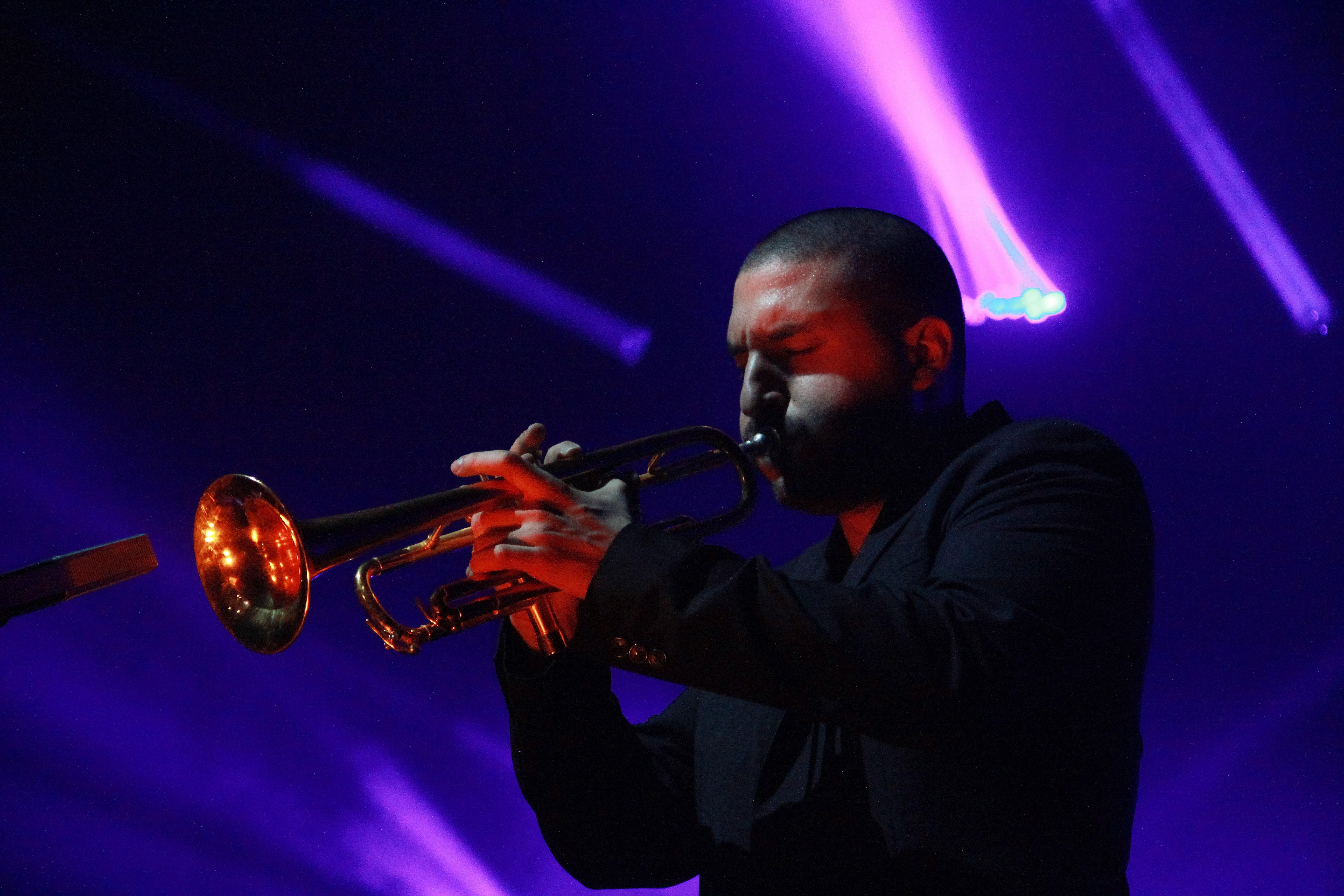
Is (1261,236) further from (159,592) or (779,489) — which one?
(159,592)

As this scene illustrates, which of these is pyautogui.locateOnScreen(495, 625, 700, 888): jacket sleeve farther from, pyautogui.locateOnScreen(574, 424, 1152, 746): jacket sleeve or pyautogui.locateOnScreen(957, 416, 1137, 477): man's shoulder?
pyautogui.locateOnScreen(957, 416, 1137, 477): man's shoulder

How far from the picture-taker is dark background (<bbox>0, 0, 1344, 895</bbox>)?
3.17 meters

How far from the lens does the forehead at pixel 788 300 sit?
2.15 m

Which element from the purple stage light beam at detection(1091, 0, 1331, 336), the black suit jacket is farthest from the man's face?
the purple stage light beam at detection(1091, 0, 1331, 336)

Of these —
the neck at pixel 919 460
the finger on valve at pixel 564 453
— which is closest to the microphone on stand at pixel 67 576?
the finger on valve at pixel 564 453

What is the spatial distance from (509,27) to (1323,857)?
4.28 metres

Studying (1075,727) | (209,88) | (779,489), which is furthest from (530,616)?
(209,88)

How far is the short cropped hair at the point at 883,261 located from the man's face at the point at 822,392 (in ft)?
0.13

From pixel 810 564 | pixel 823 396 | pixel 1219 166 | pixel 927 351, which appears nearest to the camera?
pixel 823 396

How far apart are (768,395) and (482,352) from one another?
198cm

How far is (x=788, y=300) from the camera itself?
7.19ft

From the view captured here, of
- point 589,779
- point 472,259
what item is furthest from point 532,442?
point 472,259

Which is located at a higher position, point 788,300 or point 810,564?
point 788,300

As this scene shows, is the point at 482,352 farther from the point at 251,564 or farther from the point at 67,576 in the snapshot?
the point at 67,576
